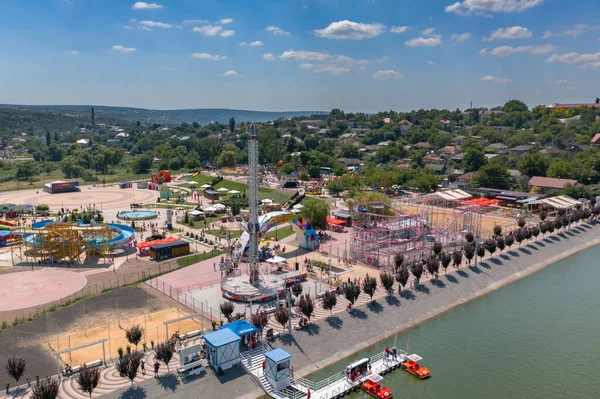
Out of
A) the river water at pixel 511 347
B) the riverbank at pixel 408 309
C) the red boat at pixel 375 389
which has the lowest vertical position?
the river water at pixel 511 347

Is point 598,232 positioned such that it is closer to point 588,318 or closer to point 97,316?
point 588,318

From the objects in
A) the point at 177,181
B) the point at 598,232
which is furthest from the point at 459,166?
the point at 177,181

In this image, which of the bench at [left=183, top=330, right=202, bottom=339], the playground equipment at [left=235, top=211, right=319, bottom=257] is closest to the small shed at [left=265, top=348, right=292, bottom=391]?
the bench at [left=183, top=330, right=202, bottom=339]

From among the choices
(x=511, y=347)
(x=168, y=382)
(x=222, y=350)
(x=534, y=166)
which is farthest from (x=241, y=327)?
(x=534, y=166)

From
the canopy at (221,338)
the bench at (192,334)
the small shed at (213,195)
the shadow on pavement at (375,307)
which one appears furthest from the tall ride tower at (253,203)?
the small shed at (213,195)

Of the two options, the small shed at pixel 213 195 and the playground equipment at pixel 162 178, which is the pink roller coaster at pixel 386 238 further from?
the playground equipment at pixel 162 178

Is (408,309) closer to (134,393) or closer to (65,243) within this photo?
(134,393)
